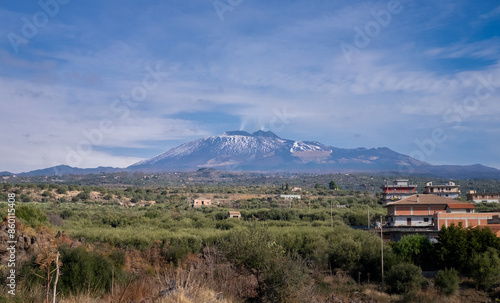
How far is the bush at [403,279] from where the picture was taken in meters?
23.7

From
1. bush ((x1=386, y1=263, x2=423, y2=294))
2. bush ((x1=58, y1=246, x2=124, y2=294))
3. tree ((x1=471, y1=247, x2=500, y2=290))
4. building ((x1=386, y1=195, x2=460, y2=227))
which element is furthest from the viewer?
building ((x1=386, y1=195, x2=460, y2=227))

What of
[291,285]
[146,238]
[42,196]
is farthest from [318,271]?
[42,196]

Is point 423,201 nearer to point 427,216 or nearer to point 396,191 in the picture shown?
point 427,216

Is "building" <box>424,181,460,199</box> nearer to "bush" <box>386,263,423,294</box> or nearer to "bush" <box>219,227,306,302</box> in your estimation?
"bush" <box>386,263,423,294</box>

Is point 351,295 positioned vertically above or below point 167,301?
below

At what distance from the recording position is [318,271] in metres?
26.9

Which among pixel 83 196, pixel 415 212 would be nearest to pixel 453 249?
pixel 415 212

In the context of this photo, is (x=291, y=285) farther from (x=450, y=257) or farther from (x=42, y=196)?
(x=42, y=196)

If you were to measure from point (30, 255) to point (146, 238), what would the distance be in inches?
493

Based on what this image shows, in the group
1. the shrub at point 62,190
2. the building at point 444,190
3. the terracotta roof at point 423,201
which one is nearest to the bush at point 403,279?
the terracotta roof at point 423,201

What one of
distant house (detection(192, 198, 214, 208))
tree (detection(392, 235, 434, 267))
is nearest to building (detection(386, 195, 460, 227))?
tree (detection(392, 235, 434, 267))

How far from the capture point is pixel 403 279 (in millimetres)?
24219

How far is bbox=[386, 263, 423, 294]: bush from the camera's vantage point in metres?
23.7

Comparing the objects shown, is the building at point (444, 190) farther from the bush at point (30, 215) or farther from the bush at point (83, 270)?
the bush at point (83, 270)
